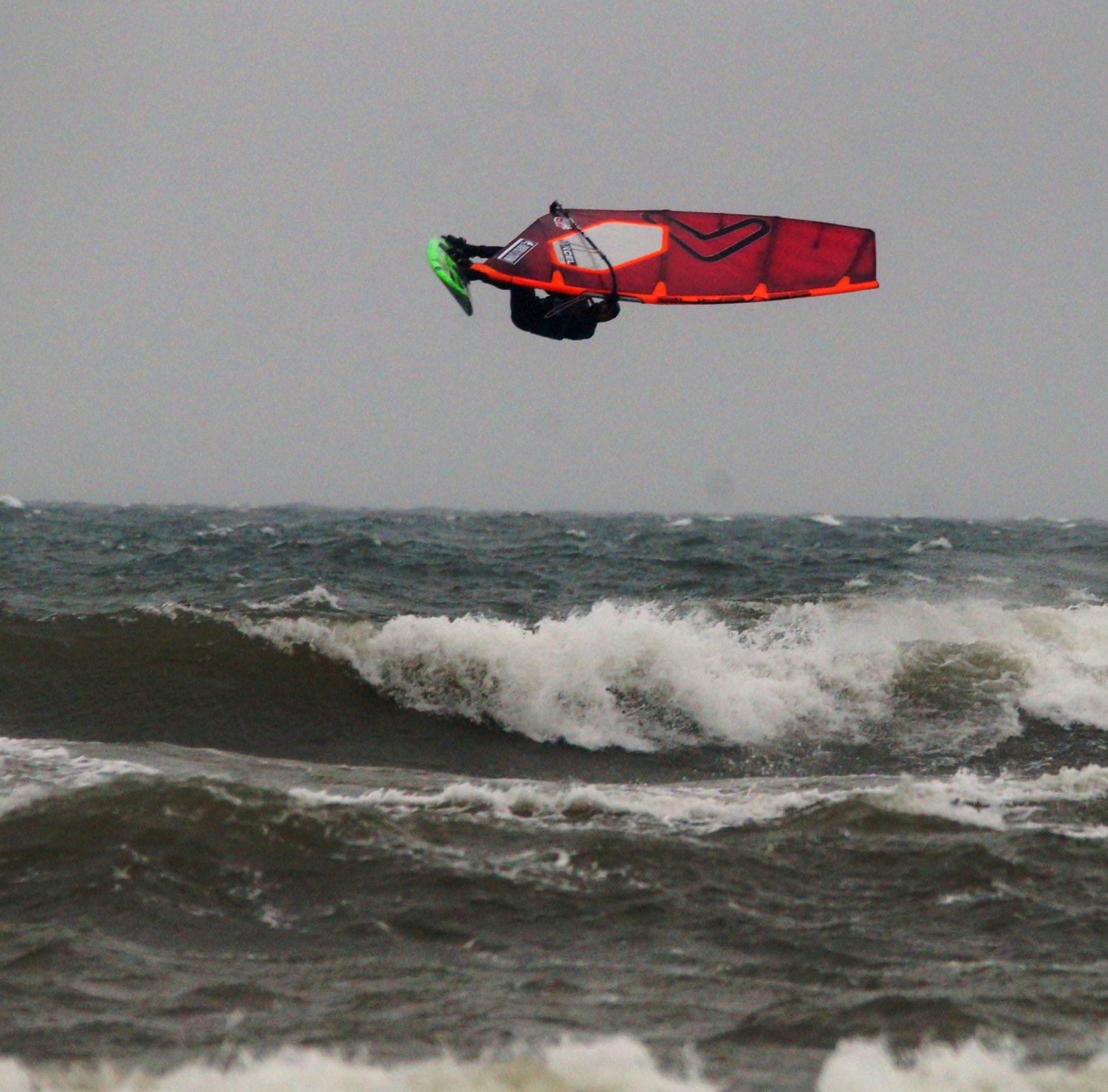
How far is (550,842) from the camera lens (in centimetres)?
607

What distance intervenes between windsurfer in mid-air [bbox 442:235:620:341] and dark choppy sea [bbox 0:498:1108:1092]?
10.2ft

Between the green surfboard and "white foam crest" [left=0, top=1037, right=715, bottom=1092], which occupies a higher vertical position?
the green surfboard

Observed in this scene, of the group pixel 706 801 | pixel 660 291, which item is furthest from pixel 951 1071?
pixel 660 291

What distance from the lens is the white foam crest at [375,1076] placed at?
373cm

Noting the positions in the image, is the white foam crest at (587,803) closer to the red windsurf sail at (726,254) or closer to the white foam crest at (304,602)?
the red windsurf sail at (726,254)

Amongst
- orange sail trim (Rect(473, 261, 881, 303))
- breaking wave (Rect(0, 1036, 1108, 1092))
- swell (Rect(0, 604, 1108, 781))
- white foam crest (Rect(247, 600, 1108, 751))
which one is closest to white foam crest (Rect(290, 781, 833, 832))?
swell (Rect(0, 604, 1108, 781))

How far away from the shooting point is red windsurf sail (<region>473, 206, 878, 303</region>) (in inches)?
399

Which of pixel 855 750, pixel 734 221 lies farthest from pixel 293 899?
pixel 734 221

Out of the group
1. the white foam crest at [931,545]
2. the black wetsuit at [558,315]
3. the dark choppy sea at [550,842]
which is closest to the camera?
the dark choppy sea at [550,842]

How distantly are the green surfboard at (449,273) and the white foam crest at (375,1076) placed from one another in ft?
21.4

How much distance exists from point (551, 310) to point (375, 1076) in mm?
6667

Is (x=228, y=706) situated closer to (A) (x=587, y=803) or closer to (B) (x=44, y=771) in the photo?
(B) (x=44, y=771)

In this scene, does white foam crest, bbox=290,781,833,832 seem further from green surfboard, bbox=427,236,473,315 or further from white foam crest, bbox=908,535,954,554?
white foam crest, bbox=908,535,954,554

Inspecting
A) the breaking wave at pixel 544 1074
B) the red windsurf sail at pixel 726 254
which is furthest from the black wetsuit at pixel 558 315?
the breaking wave at pixel 544 1074
